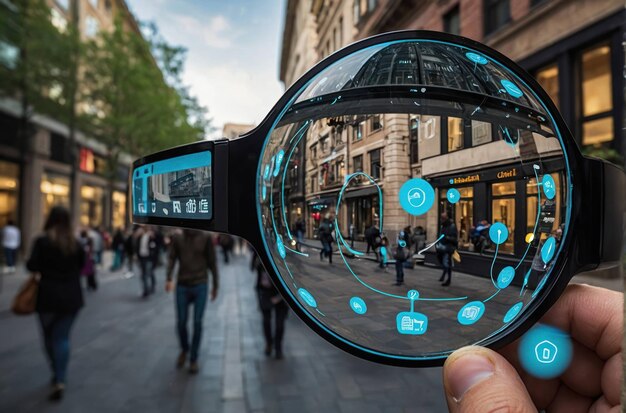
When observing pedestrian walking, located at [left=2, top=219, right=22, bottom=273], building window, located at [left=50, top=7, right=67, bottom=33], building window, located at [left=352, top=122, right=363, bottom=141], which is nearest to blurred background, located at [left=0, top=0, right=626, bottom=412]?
building window, located at [left=352, top=122, right=363, bottom=141]

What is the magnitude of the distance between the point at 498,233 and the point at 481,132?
0.17 m

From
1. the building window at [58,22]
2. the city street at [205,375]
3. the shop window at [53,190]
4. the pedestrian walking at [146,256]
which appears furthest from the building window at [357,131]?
the shop window at [53,190]

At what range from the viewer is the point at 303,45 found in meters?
1.52

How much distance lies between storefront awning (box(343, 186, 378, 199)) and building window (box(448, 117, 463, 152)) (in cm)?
14

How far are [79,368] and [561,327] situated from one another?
3.85m

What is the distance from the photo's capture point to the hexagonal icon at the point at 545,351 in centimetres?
78

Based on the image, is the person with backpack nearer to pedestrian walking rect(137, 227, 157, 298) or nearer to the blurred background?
the blurred background

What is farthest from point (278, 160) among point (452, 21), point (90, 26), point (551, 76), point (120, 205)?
point (90, 26)

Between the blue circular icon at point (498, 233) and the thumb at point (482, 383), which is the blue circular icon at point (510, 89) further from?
the thumb at point (482, 383)

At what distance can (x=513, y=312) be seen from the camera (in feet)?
2.10

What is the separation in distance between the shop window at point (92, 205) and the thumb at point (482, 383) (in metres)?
13.8

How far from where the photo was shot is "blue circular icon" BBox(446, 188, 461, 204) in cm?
58

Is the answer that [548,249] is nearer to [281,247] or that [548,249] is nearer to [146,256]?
[281,247]

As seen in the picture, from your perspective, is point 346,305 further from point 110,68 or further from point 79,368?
point 110,68
